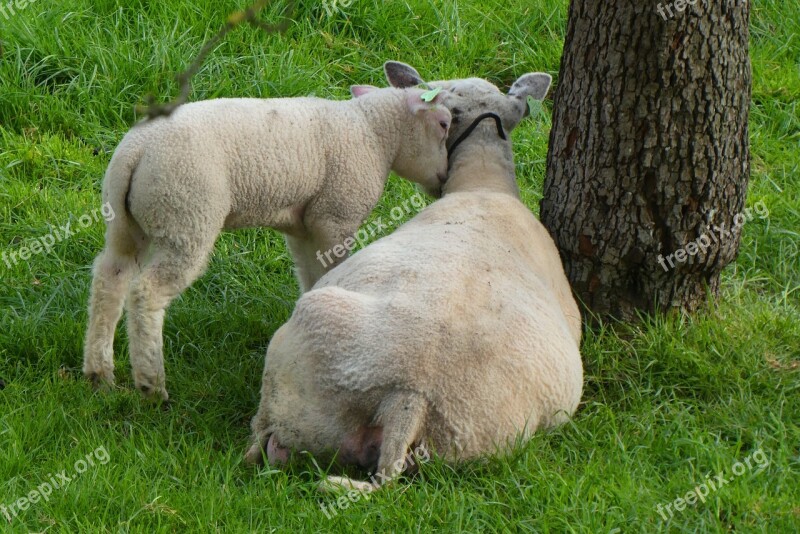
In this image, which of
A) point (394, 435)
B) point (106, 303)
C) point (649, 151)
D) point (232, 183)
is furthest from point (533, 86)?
point (394, 435)

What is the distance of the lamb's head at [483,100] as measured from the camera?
17.7 ft

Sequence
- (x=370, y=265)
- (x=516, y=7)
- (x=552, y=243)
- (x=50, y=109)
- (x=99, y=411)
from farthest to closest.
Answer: (x=516, y=7) < (x=50, y=109) < (x=552, y=243) < (x=99, y=411) < (x=370, y=265)

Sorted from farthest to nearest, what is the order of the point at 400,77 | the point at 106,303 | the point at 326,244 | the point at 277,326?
the point at 400,77 < the point at 277,326 < the point at 326,244 < the point at 106,303

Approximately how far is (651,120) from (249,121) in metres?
1.82

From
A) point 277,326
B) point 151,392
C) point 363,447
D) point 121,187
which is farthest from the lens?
point 277,326

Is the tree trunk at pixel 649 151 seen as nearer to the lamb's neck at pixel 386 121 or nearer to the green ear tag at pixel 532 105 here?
the green ear tag at pixel 532 105

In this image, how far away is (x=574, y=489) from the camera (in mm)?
3801

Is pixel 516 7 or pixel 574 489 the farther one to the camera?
pixel 516 7

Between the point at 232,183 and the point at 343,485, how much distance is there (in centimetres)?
161

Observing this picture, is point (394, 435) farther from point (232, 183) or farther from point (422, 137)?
point (422, 137)

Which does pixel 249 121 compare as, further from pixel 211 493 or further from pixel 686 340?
pixel 686 340

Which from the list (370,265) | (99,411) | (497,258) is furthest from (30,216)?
(497,258)

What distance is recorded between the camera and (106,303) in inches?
190

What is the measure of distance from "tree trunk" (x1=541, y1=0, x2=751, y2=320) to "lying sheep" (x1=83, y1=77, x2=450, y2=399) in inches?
30.6
